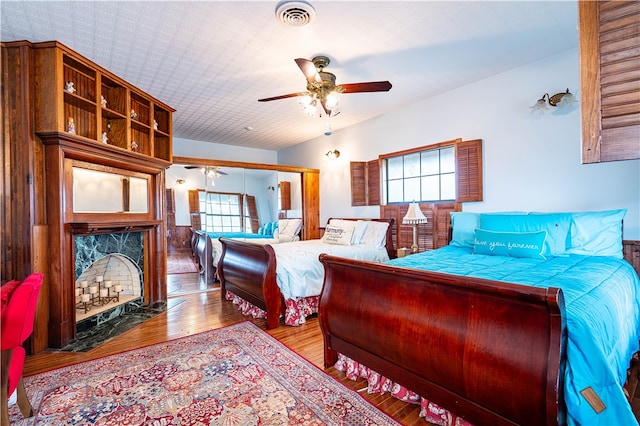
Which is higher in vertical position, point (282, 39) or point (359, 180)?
point (282, 39)

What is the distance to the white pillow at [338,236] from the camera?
397cm

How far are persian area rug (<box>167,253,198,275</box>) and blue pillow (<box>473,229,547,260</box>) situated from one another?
443 cm

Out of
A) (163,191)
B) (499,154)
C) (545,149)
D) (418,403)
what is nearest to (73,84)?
(163,191)

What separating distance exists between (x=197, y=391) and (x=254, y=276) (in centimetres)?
131

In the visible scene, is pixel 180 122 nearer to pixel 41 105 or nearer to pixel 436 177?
pixel 41 105

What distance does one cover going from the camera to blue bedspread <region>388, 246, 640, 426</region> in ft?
3.43

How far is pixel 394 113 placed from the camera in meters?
4.64

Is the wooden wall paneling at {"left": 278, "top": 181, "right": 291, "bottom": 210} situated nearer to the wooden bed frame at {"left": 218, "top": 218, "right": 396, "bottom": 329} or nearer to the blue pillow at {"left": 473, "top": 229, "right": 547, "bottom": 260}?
the wooden bed frame at {"left": 218, "top": 218, "right": 396, "bottom": 329}

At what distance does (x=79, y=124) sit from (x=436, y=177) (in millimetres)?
4358

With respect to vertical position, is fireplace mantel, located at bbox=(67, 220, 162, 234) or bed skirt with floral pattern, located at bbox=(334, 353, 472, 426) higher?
fireplace mantel, located at bbox=(67, 220, 162, 234)

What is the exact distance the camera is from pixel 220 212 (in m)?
4.90

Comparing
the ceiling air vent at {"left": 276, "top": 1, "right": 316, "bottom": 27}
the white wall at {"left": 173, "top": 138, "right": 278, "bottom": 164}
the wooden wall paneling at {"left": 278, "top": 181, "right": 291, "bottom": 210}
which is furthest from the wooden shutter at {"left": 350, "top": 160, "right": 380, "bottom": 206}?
the ceiling air vent at {"left": 276, "top": 1, "right": 316, "bottom": 27}

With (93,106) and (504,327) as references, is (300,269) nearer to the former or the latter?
(504,327)

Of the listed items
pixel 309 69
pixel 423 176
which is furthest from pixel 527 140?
pixel 309 69
